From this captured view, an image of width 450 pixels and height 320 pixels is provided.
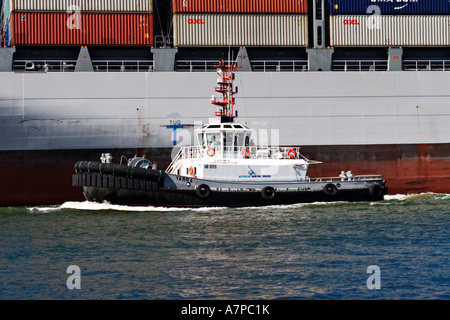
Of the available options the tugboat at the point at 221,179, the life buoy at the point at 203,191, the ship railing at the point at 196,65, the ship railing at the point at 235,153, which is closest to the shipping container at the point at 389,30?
A: the ship railing at the point at 196,65

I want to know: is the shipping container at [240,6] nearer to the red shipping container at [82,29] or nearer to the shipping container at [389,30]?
the red shipping container at [82,29]

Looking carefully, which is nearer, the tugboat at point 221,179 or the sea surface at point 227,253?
the sea surface at point 227,253

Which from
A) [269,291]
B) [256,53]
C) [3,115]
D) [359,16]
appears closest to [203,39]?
[256,53]

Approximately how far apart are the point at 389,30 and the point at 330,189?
8353 mm

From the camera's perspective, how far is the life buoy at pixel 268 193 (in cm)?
2223

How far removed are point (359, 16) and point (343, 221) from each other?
11476 millimetres

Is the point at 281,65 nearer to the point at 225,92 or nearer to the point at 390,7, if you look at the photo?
the point at 225,92

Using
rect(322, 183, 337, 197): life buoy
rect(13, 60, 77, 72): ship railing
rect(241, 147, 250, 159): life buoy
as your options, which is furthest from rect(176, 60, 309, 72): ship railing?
rect(322, 183, 337, 197): life buoy

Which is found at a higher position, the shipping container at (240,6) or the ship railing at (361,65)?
the shipping container at (240,6)

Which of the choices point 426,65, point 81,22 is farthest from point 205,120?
point 426,65

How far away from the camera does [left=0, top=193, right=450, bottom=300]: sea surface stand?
1156 centimetres

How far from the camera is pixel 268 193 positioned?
73.2ft

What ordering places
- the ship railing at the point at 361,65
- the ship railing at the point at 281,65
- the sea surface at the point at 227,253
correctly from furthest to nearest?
1. the ship railing at the point at 361,65
2. the ship railing at the point at 281,65
3. the sea surface at the point at 227,253

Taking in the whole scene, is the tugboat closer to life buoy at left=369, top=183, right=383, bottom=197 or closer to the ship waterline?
life buoy at left=369, top=183, right=383, bottom=197
